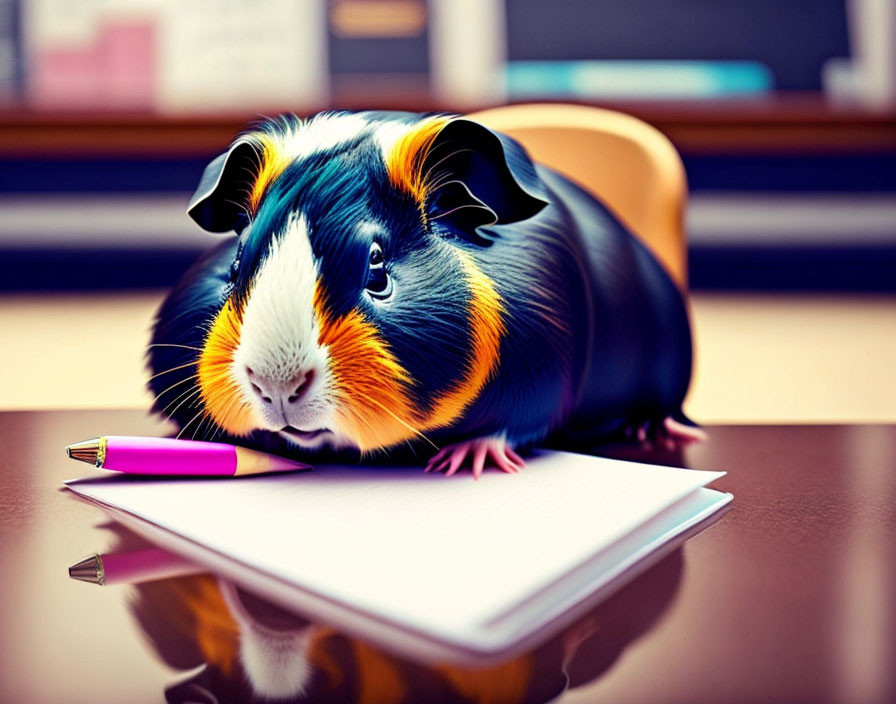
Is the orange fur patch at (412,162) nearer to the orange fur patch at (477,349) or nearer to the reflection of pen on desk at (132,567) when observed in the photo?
the orange fur patch at (477,349)

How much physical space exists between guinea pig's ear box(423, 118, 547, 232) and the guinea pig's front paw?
0.14 meters

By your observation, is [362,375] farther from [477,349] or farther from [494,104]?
[494,104]

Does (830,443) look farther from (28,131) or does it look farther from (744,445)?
(28,131)

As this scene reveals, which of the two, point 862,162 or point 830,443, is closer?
point 830,443

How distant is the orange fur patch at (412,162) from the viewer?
571mm

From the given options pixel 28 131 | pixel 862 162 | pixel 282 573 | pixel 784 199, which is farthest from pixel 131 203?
pixel 282 573

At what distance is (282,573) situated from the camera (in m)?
0.37

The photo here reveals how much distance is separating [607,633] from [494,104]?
2385mm

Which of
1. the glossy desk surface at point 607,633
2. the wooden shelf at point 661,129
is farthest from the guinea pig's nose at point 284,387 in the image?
the wooden shelf at point 661,129

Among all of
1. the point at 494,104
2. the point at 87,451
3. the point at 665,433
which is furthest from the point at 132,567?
the point at 494,104

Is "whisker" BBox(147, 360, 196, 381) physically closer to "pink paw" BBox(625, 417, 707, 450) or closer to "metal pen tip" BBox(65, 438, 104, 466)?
"metal pen tip" BBox(65, 438, 104, 466)

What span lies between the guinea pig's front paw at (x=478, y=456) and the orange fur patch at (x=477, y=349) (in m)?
0.02

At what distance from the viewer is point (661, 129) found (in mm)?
2383

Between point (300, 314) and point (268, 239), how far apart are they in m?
0.06
